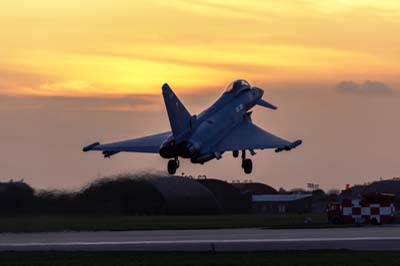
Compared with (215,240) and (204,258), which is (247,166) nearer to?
(215,240)

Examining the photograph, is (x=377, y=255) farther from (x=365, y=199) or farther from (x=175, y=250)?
(x=365, y=199)

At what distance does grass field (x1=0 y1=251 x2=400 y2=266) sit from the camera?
50.2 metres

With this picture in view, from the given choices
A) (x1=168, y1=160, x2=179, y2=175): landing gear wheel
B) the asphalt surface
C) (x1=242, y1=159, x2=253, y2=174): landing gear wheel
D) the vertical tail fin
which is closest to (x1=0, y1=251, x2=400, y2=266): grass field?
the asphalt surface

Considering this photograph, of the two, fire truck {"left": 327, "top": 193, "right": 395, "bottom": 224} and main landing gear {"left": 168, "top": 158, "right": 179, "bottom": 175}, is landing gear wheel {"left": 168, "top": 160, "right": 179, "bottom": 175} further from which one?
fire truck {"left": 327, "top": 193, "right": 395, "bottom": 224}

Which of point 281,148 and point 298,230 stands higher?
point 281,148

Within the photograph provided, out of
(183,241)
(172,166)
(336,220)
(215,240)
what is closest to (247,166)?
(215,240)

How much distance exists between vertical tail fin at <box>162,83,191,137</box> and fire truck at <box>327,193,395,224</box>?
27411mm

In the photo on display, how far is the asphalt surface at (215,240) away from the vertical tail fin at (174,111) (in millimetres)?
7448

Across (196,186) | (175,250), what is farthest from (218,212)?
(175,250)

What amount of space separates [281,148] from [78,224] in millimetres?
22825

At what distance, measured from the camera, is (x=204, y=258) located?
53.3 metres

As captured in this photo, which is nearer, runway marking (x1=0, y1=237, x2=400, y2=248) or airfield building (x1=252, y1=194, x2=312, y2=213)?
runway marking (x1=0, y1=237, x2=400, y2=248)

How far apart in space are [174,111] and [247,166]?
665 cm

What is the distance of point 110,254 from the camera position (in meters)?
57.5
